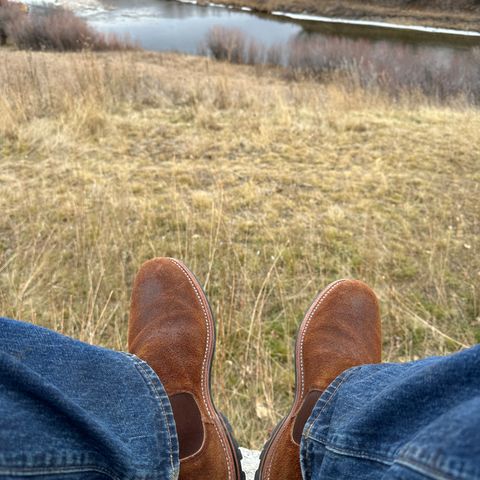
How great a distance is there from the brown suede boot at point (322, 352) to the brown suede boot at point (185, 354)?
0.10 meters

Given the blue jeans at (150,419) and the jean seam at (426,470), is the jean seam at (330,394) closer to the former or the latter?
the blue jeans at (150,419)

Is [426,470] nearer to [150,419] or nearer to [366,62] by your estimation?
[150,419]

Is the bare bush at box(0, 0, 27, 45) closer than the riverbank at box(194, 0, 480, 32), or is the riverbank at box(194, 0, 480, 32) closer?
the bare bush at box(0, 0, 27, 45)

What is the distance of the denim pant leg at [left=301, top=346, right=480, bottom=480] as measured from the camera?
45 centimetres

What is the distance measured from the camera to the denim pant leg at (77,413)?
0.54 m

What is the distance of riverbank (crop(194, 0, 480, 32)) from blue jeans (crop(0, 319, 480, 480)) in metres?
19.5

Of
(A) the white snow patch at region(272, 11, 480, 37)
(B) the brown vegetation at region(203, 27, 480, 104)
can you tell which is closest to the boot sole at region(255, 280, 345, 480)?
(B) the brown vegetation at region(203, 27, 480, 104)

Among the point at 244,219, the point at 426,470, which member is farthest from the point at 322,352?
the point at 244,219

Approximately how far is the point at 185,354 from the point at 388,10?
69.2 ft

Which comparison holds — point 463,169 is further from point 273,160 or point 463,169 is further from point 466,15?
point 466,15

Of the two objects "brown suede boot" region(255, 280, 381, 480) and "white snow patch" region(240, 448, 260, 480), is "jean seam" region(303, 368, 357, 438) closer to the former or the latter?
"brown suede boot" region(255, 280, 381, 480)

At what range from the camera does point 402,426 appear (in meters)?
0.57

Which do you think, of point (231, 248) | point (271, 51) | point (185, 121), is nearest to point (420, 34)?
point (271, 51)

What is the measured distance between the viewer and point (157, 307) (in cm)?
120
